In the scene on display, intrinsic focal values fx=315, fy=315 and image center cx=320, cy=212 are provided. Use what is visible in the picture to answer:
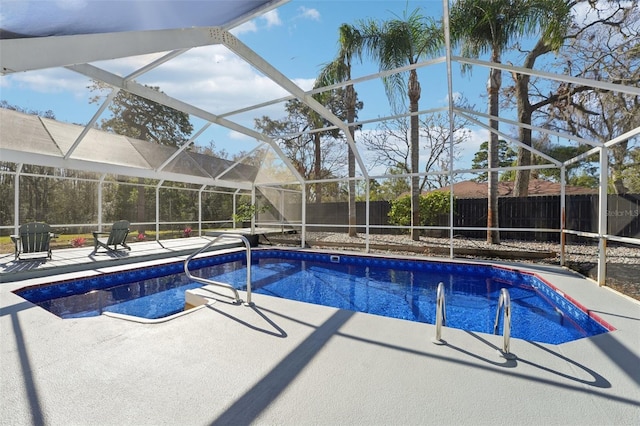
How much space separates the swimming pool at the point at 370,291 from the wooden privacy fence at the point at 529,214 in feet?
4.67

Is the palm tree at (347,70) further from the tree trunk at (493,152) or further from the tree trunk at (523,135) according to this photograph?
the tree trunk at (523,135)

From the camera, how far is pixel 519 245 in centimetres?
963

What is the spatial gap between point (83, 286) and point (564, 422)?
270 inches

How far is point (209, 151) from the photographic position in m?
10.5

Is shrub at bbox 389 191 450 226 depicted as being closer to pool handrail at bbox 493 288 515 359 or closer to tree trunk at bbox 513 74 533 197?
tree trunk at bbox 513 74 533 197

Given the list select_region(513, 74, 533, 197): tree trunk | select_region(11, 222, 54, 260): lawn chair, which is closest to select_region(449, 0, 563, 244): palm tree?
select_region(513, 74, 533, 197): tree trunk

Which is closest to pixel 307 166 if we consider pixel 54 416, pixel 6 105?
pixel 6 105

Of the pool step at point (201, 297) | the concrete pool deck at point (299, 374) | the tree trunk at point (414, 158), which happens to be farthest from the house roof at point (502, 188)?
the pool step at point (201, 297)

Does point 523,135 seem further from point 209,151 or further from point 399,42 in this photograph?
point 209,151

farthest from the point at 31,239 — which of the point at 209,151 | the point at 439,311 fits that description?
the point at 439,311

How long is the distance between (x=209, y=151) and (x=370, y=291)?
724 cm

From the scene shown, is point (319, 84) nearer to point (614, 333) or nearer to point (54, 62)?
point (54, 62)

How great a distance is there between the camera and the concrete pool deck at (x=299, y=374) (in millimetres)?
1893

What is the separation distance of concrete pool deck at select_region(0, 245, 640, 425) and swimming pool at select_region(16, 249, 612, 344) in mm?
1264
